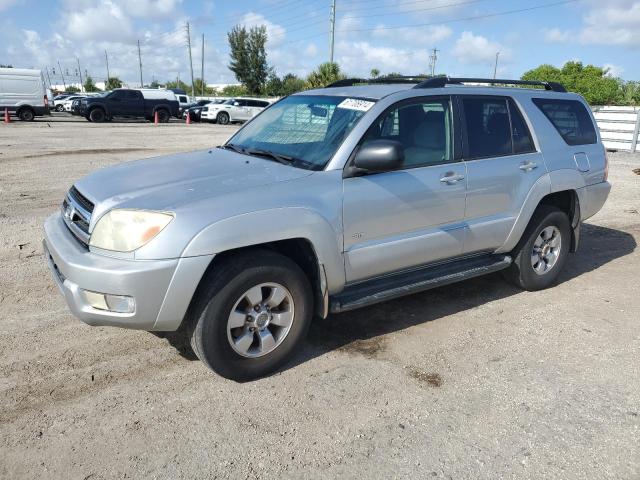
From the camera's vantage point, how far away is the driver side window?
12.6 ft

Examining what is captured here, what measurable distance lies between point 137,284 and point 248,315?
72 centimetres

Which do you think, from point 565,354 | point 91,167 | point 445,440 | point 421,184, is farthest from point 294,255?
point 91,167

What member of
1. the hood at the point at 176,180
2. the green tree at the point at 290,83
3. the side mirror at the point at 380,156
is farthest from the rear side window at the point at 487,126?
the green tree at the point at 290,83

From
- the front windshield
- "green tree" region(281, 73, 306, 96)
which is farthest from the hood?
"green tree" region(281, 73, 306, 96)

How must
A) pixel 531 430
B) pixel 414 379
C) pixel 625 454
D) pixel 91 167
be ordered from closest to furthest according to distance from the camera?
1. pixel 625 454
2. pixel 531 430
3. pixel 414 379
4. pixel 91 167

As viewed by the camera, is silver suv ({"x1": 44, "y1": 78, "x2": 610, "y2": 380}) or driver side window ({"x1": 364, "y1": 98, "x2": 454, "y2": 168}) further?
driver side window ({"x1": 364, "y1": 98, "x2": 454, "y2": 168})

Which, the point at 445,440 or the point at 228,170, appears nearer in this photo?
the point at 445,440

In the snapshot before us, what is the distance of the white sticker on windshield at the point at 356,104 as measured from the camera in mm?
3754

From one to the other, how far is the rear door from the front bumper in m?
2.29

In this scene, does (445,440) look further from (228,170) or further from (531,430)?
(228,170)

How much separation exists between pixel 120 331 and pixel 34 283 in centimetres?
137

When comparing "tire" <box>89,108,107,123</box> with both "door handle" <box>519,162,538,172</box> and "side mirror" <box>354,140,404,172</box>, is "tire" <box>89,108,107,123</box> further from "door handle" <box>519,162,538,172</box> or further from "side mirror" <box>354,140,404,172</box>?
"side mirror" <box>354,140,404,172</box>

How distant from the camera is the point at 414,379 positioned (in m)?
3.41

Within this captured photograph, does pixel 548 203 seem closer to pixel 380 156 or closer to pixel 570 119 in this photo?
pixel 570 119
